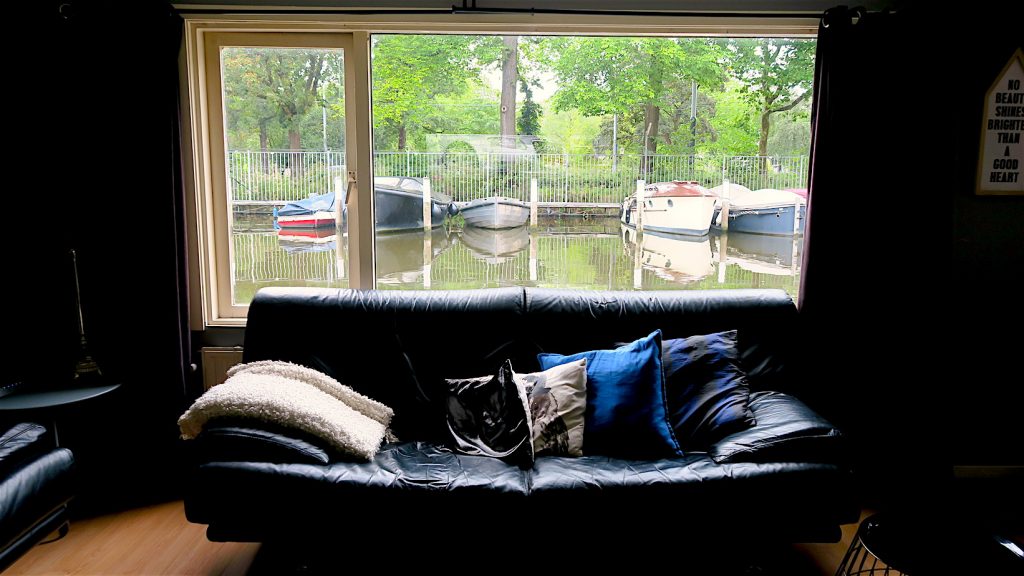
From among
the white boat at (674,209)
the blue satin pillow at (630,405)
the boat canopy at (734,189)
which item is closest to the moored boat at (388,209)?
the white boat at (674,209)

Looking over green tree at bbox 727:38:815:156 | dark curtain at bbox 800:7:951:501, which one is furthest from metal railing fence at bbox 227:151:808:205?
dark curtain at bbox 800:7:951:501

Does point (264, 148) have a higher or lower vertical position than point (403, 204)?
higher

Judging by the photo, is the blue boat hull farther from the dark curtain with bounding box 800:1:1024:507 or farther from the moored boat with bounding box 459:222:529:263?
the moored boat with bounding box 459:222:529:263

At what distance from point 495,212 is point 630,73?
893 millimetres

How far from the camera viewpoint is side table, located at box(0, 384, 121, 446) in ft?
8.34

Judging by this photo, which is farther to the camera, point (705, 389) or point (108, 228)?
point (108, 228)

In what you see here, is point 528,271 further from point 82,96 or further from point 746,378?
point 82,96

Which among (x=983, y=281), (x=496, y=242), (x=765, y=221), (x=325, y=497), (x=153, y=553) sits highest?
(x=765, y=221)

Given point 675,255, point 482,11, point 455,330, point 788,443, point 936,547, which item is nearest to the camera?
point 936,547

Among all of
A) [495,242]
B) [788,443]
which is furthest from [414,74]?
[788,443]

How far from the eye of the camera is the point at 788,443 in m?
2.31

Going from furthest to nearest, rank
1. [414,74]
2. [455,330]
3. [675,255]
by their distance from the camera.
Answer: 1. [675,255]
2. [414,74]
3. [455,330]

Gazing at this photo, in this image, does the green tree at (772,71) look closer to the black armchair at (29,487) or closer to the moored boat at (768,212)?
the moored boat at (768,212)

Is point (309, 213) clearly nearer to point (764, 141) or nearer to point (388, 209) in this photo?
point (388, 209)
